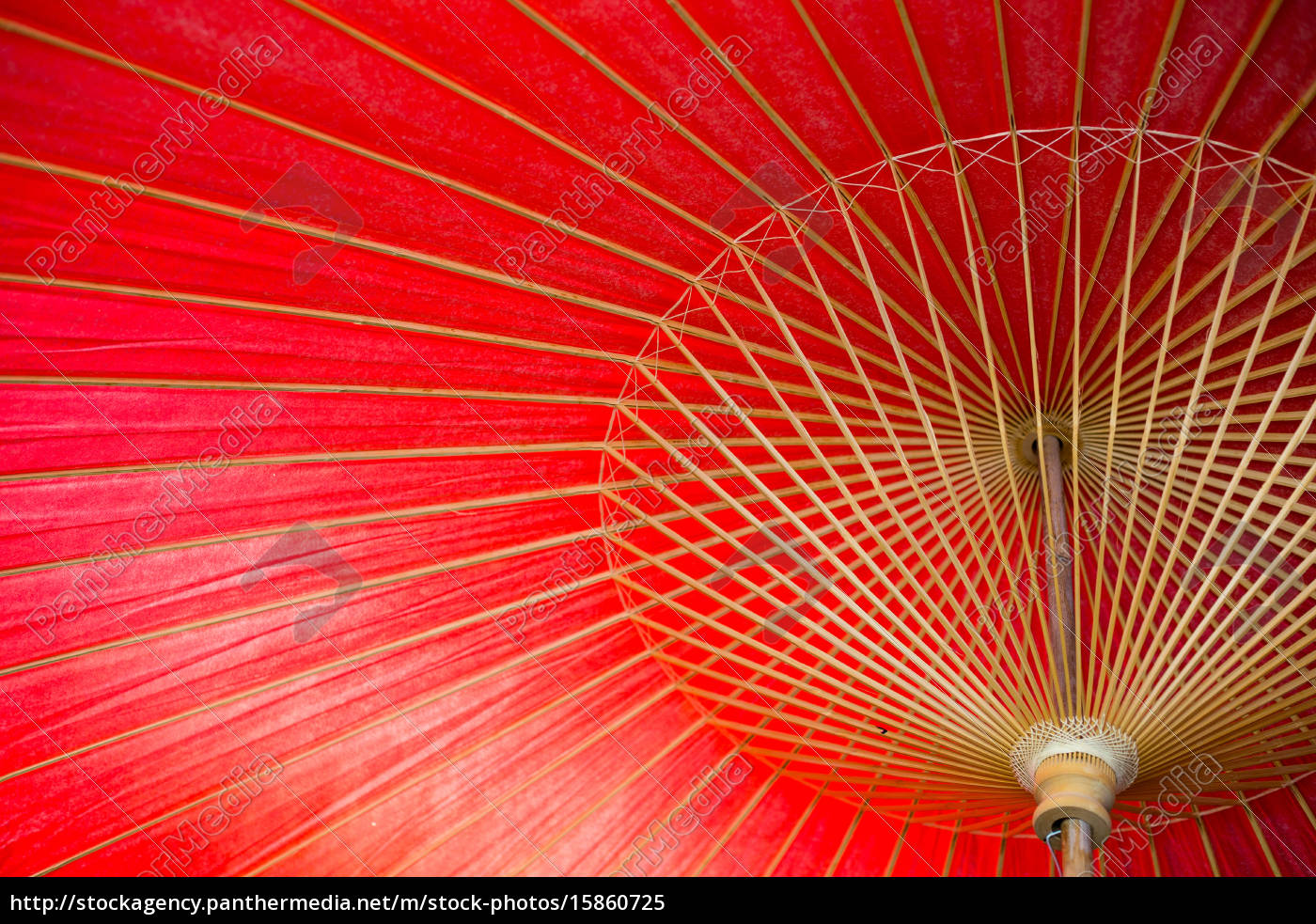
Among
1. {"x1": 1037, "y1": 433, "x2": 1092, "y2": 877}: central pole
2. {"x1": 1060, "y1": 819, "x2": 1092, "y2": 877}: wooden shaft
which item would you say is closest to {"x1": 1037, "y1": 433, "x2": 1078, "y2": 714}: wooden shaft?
{"x1": 1037, "y1": 433, "x2": 1092, "y2": 877}: central pole

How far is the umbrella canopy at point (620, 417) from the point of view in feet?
12.9

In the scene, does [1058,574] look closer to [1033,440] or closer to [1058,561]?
[1058,561]

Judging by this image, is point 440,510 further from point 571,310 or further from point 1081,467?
point 1081,467

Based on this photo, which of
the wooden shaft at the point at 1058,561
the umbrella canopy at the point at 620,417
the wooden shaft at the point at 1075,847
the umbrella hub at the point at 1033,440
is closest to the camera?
the umbrella canopy at the point at 620,417

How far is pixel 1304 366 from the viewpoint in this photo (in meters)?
5.16

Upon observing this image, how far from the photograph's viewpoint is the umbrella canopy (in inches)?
155

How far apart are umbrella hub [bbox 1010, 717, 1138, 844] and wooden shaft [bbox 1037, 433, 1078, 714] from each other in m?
0.47

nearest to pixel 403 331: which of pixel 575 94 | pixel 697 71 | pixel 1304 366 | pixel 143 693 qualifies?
pixel 575 94

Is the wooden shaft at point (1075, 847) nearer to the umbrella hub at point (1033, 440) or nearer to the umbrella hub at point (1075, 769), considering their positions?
the umbrella hub at point (1075, 769)

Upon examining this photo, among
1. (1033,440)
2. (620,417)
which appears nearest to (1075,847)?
(1033,440)

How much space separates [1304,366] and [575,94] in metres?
3.88

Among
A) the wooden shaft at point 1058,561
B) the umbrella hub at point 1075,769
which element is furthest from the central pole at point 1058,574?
the umbrella hub at point 1075,769

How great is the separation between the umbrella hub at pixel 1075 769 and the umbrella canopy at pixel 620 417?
3 cm

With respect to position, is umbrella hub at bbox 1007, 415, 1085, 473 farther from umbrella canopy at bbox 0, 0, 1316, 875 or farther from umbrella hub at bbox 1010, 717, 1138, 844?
umbrella hub at bbox 1010, 717, 1138, 844
